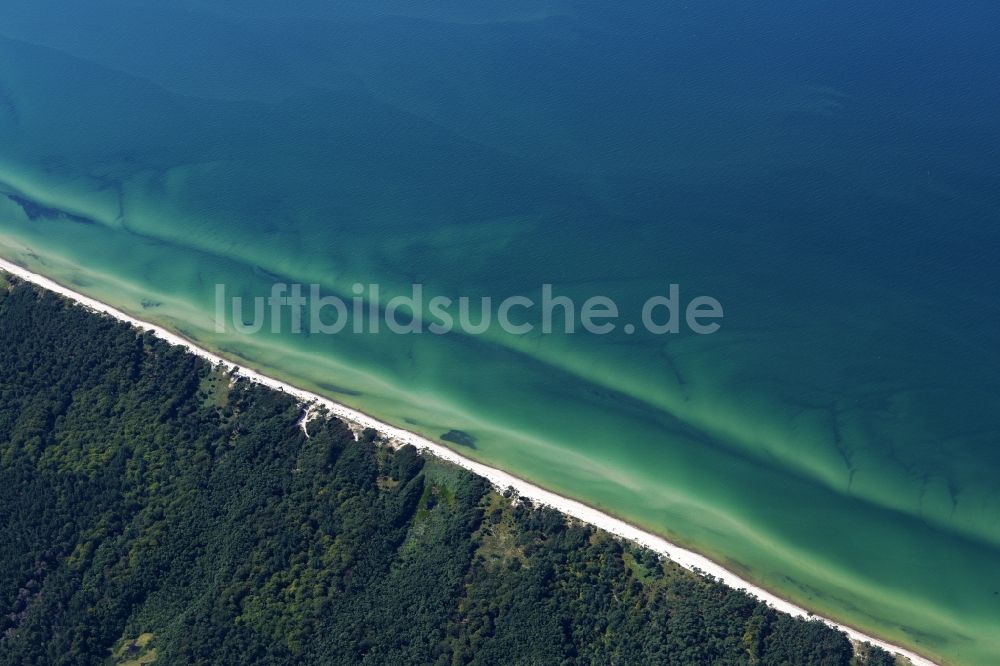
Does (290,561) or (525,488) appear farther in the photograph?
(525,488)

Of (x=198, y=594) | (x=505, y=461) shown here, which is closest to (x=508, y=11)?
(x=505, y=461)

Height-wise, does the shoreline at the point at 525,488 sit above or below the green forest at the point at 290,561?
above

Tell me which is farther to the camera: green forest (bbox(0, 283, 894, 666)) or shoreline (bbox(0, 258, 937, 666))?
shoreline (bbox(0, 258, 937, 666))

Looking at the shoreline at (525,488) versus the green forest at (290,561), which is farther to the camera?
the shoreline at (525,488)

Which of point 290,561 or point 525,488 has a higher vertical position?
point 525,488

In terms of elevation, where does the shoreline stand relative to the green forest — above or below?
above
